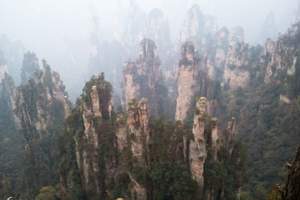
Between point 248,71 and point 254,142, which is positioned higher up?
point 248,71

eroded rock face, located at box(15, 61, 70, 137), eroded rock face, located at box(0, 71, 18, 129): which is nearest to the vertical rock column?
eroded rock face, located at box(15, 61, 70, 137)

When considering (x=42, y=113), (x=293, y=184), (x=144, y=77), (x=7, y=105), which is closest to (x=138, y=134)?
(x=293, y=184)

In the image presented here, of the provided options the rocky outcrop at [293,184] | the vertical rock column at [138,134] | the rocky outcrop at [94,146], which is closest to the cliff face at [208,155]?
the vertical rock column at [138,134]

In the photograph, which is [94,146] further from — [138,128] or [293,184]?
[293,184]

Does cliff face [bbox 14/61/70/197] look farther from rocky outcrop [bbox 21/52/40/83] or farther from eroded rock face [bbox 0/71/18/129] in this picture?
rocky outcrop [bbox 21/52/40/83]

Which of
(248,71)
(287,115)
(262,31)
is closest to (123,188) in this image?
(287,115)

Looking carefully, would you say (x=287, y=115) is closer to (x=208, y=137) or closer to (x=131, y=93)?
(x=208, y=137)
